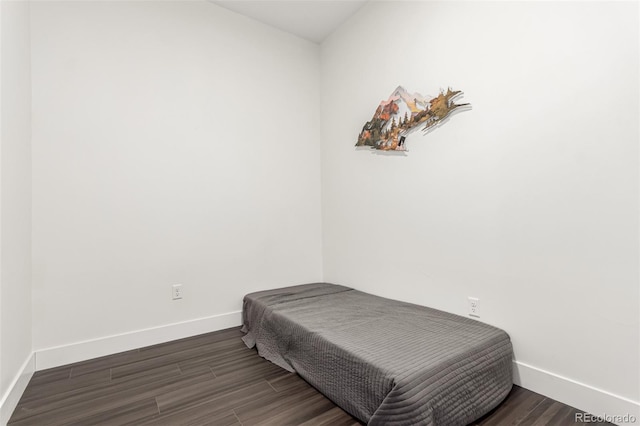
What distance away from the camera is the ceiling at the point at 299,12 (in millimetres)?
2617

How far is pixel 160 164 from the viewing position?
2.36 metres

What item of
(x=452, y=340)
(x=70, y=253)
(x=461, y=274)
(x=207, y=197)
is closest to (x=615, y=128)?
(x=461, y=274)

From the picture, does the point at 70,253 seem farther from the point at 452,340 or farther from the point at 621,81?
the point at 621,81

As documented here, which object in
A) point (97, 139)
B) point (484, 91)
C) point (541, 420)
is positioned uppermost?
point (484, 91)

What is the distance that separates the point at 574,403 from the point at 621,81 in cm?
151

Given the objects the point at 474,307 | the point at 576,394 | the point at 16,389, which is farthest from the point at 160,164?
the point at 576,394

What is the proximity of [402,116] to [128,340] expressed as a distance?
8.47 feet

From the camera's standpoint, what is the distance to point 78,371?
1905mm

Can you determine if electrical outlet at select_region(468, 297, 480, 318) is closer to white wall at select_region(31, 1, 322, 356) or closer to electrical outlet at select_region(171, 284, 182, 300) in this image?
white wall at select_region(31, 1, 322, 356)

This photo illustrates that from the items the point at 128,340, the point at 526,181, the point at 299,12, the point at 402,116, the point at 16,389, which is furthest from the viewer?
the point at 299,12
